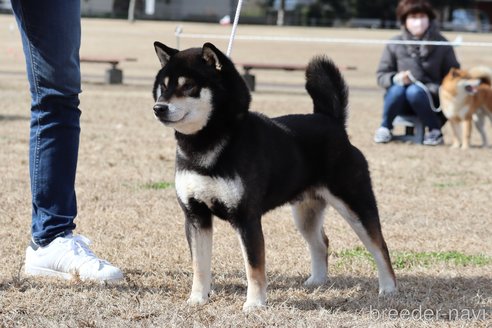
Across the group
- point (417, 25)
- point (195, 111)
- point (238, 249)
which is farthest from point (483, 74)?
point (195, 111)

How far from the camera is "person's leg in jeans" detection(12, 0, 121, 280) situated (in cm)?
356

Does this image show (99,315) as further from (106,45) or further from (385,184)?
(106,45)

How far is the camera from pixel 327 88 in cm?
380

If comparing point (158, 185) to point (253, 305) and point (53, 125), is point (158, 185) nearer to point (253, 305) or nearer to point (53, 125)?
point (53, 125)

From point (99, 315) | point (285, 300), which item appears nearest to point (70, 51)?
point (99, 315)

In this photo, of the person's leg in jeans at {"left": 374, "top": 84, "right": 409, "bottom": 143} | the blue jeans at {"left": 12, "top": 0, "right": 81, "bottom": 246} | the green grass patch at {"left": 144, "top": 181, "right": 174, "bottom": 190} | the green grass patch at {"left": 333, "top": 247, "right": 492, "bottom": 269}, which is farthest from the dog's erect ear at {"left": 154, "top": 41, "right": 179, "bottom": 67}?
the person's leg in jeans at {"left": 374, "top": 84, "right": 409, "bottom": 143}

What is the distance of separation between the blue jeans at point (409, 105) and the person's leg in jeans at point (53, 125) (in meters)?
6.14

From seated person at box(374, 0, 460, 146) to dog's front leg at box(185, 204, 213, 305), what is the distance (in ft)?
20.6

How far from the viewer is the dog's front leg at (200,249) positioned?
3.33m

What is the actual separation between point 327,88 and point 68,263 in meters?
1.41

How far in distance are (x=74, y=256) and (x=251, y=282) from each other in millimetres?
Result: 925

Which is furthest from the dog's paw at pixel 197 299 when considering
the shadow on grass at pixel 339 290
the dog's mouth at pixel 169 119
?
the dog's mouth at pixel 169 119

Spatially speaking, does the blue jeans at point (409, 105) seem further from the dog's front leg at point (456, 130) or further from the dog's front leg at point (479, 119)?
the dog's front leg at point (479, 119)

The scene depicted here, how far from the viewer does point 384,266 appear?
12.2ft
